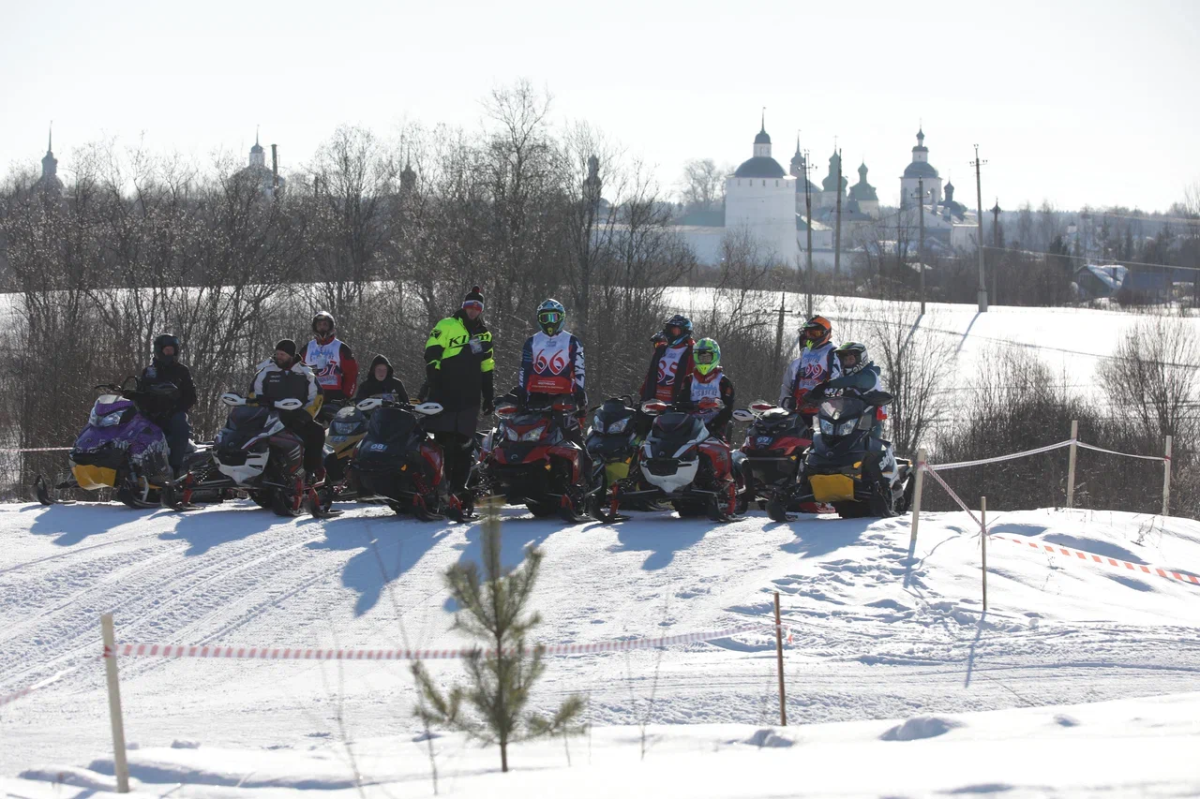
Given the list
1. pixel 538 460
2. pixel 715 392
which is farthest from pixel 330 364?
pixel 715 392

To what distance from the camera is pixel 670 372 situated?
1430cm

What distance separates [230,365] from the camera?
40.0 m

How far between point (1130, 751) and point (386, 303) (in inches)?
1634

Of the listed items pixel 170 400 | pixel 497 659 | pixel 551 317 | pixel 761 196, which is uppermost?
pixel 761 196

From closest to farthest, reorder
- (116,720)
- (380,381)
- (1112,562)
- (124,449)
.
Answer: (116,720) < (1112,562) < (124,449) < (380,381)

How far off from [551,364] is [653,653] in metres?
4.99

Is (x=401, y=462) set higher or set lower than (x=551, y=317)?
lower

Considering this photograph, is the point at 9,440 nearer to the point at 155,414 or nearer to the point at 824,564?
the point at 155,414

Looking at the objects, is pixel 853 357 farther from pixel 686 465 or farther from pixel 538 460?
pixel 538 460

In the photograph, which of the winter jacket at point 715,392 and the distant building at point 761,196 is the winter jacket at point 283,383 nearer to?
the winter jacket at point 715,392

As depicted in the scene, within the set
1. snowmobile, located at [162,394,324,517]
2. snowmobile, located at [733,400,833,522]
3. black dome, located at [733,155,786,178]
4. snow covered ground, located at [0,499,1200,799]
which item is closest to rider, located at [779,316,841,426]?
snowmobile, located at [733,400,833,522]

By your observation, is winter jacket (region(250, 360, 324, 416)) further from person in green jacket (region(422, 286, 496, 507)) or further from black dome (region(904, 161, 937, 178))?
black dome (region(904, 161, 937, 178))

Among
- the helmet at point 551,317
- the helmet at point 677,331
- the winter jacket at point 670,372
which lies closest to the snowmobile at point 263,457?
the helmet at point 551,317

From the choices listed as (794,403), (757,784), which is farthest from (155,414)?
(757,784)
